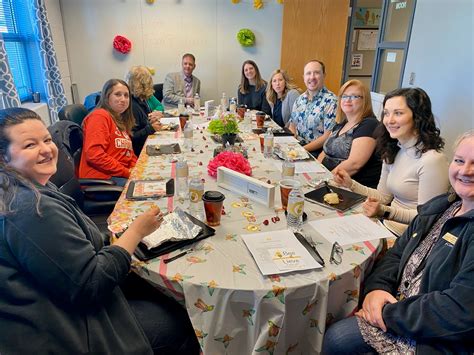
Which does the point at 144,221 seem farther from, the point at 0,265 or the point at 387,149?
the point at 387,149

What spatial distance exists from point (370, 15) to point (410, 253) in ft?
18.2

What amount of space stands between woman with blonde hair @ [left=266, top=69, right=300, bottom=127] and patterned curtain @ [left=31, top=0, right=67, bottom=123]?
8.36 feet

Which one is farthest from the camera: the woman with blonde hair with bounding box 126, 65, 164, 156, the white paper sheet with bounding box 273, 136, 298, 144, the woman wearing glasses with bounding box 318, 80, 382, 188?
the woman with blonde hair with bounding box 126, 65, 164, 156

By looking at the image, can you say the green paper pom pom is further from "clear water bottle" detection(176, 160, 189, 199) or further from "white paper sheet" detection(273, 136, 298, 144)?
"clear water bottle" detection(176, 160, 189, 199)

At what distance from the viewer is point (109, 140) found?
2.28m

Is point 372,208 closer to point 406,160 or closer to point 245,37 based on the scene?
point 406,160

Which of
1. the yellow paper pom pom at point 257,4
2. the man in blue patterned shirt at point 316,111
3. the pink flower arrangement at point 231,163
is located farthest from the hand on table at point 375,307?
the yellow paper pom pom at point 257,4

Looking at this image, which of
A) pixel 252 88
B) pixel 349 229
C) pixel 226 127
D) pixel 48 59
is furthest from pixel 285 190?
pixel 48 59

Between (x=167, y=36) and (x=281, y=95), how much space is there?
86.0 inches

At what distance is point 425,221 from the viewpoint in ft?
3.98

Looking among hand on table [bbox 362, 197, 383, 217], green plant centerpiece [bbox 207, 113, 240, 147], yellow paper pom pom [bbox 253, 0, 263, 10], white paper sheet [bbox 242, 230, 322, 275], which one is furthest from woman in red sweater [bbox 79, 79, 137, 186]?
yellow paper pom pom [bbox 253, 0, 263, 10]

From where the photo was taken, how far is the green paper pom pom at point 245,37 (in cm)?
507

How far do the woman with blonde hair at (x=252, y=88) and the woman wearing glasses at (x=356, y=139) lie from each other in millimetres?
2062

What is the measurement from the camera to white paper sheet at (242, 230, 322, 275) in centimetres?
107
